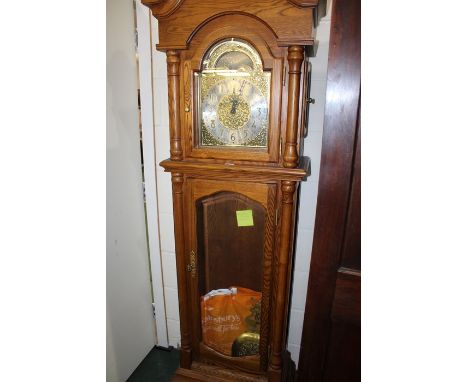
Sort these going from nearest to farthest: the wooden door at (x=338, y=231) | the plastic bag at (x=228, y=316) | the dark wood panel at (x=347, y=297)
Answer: the wooden door at (x=338, y=231)
the dark wood panel at (x=347, y=297)
the plastic bag at (x=228, y=316)

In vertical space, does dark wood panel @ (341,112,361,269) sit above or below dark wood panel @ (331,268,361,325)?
above

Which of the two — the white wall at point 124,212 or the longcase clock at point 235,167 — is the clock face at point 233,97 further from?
the white wall at point 124,212

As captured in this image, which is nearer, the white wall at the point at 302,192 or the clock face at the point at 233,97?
the clock face at the point at 233,97

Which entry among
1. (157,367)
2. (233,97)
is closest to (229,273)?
(233,97)

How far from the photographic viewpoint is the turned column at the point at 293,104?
80cm

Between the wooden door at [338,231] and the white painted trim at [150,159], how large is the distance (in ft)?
2.86

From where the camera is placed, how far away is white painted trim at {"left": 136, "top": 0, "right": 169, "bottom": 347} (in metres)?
1.23

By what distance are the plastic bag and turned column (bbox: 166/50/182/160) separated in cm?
62

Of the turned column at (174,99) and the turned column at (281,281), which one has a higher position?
the turned column at (174,99)

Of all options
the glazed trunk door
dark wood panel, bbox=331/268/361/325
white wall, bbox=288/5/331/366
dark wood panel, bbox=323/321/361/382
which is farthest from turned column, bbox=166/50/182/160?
dark wood panel, bbox=323/321/361/382

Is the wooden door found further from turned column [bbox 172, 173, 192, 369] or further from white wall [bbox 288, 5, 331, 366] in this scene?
turned column [bbox 172, 173, 192, 369]

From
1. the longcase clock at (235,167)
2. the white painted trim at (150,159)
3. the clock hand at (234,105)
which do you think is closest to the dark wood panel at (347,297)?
the longcase clock at (235,167)

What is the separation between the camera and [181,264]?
3.54ft

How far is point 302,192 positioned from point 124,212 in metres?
0.86
